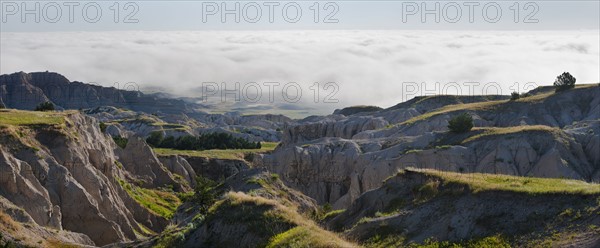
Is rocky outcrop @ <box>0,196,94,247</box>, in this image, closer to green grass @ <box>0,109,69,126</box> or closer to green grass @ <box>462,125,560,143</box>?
green grass @ <box>0,109,69,126</box>

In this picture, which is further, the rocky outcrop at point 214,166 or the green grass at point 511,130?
the rocky outcrop at point 214,166

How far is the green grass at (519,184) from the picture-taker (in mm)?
24672

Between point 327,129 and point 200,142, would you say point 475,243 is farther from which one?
point 200,142

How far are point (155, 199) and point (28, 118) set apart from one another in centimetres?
1799

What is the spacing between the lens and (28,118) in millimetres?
58781

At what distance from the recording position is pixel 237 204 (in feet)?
92.8

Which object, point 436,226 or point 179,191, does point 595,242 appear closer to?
point 436,226

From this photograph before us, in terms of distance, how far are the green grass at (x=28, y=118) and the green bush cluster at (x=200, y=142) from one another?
6547 cm

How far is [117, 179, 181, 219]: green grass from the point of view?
6725cm

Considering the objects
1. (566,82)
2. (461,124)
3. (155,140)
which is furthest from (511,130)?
(155,140)

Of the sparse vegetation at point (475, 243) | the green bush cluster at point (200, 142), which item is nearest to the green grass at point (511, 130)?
the sparse vegetation at point (475, 243)

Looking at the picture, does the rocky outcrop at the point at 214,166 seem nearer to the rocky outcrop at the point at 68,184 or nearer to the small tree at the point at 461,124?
the small tree at the point at 461,124

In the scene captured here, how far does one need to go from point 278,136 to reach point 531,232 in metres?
169

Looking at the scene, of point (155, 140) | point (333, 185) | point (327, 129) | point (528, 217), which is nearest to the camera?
point (528, 217)
